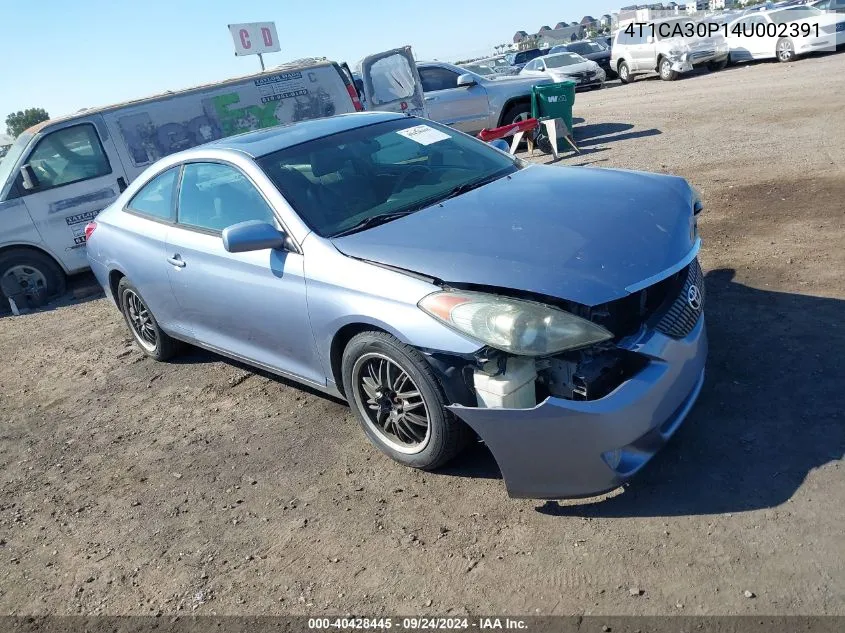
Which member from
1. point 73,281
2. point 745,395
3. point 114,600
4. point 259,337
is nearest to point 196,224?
point 259,337

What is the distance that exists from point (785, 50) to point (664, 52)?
332 centimetres

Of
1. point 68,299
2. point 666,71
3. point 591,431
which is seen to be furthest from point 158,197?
point 666,71

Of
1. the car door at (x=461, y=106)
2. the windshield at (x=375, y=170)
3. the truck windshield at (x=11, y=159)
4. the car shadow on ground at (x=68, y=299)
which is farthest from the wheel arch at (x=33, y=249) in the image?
the car door at (x=461, y=106)

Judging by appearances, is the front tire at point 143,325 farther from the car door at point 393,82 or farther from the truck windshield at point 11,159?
the car door at point 393,82

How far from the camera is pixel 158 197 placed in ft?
17.0

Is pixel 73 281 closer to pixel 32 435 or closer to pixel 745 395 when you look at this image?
pixel 32 435

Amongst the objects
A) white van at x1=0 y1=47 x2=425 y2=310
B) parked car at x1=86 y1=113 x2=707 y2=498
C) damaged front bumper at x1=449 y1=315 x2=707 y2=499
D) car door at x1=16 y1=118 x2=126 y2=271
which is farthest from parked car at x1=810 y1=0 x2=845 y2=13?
A: damaged front bumper at x1=449 y1=315 x2=707 y2=499

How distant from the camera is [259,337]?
14.1 ft

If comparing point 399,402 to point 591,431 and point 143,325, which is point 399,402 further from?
point 143,325

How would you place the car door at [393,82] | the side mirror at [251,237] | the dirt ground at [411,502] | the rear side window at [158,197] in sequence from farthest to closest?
1. the car door at [393,82]
2. the rear side window at [158,197]
3. the side mirror at [251,237]
4. the dirt ground at [411,502]

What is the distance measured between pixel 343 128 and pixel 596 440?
8.95ft

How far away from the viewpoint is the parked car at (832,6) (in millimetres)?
21444

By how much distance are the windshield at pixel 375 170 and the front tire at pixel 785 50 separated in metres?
19.8

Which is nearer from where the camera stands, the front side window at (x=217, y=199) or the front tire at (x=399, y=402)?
the front tire at (x=399, y=402)
